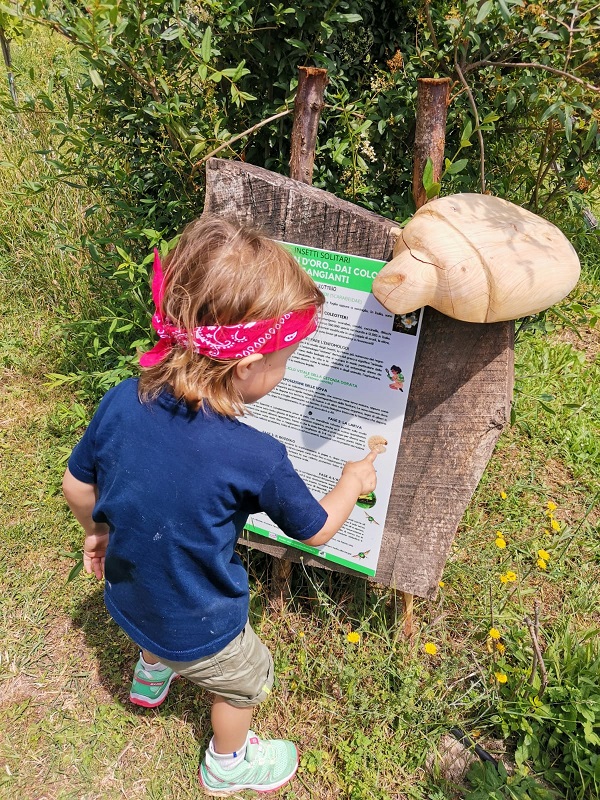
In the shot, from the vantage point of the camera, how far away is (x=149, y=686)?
222 centimetres

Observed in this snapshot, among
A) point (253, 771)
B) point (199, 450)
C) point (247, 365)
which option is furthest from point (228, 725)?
Answer: point (247, 365)

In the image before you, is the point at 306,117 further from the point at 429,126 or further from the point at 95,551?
the point at 95,551

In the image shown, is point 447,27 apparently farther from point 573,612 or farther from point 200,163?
point 573,612

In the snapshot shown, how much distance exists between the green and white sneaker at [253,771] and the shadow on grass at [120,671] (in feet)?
0.53

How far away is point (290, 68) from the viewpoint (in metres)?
2.23

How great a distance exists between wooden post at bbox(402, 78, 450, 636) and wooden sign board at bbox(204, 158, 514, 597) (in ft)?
0.65

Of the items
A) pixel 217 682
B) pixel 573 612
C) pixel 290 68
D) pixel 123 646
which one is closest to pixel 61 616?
pixel 123 646

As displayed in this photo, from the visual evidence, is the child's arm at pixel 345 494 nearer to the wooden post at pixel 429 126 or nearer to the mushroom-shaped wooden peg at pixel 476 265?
the mushroom-shaped wooden peg at pixel 476 265

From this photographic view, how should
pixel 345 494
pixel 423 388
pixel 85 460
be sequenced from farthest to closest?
pixel 423 388, pixel 345 494, pixel 85 460

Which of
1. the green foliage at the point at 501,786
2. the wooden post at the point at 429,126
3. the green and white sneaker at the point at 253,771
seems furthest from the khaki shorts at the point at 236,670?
the wooden post at the point at 429,126

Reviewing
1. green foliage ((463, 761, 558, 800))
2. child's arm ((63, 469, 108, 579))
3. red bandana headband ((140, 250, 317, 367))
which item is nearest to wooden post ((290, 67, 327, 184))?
red bandana headband ((140, 250, 317, 367))

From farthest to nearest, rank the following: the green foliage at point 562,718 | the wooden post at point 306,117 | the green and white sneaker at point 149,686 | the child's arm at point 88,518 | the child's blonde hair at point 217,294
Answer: the green and white sneaker at point 149,686 < the green foliage at point 562,718 < the wooden post at point 306,117 < the child's arm at point 88,518 < the child's blonde hair at point 217,294

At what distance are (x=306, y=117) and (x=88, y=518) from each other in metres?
1.42

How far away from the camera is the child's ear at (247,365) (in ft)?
4.66
